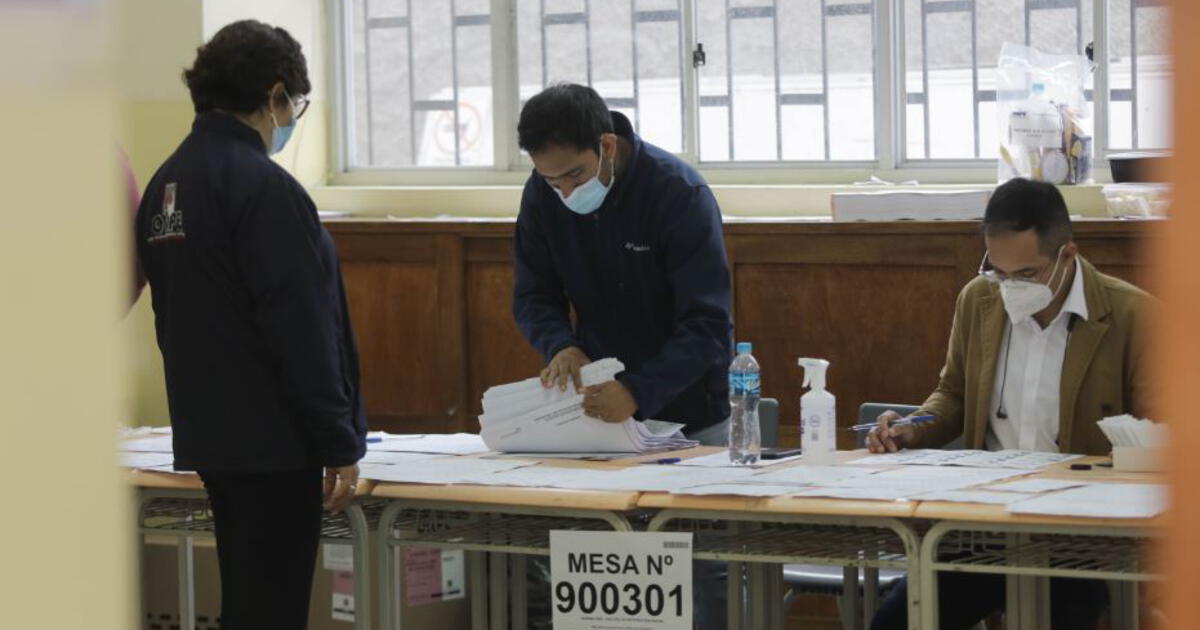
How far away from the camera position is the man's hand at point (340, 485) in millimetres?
3053

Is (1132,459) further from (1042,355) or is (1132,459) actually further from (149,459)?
(149,459)

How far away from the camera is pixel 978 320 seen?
3.68 metres

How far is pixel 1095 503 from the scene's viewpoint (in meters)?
2.87

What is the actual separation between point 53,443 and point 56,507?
0.02 m

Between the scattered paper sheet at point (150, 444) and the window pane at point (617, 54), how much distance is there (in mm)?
2571

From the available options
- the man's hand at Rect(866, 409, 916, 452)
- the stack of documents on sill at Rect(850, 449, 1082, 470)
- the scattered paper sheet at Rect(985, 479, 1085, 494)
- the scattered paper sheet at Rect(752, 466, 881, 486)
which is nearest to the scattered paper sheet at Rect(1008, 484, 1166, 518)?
the scattered paper sheet at Rect(985, 479, 1085, 494)

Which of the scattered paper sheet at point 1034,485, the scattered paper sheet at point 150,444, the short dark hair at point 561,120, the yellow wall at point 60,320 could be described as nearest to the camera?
the yellow wall at point 60,320

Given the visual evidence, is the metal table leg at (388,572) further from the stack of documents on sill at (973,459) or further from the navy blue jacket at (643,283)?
the stack of documents on sill at (973,459)

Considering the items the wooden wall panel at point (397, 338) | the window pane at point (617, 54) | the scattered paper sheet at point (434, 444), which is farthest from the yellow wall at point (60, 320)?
the window pane at point (617, 54)

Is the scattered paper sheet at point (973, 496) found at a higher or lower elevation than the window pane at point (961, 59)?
lower

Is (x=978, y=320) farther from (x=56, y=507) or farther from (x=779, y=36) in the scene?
(x=56, y=507)

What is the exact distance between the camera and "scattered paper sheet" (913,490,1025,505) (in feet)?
9.61

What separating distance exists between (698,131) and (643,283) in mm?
2617

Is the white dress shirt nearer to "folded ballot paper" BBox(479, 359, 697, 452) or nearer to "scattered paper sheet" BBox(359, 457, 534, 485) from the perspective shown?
"folded ballot paper" BBox(479, 359, 697, 452)
